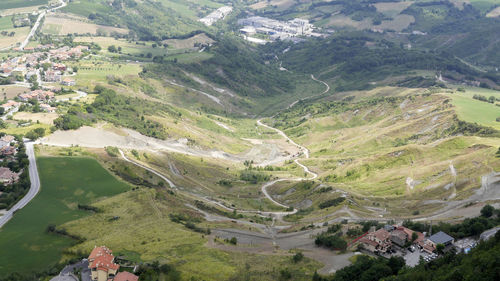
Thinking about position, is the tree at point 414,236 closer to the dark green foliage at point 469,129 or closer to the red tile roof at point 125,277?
the red tile roof at point 125,277

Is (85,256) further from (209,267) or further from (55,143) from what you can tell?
(55,143)

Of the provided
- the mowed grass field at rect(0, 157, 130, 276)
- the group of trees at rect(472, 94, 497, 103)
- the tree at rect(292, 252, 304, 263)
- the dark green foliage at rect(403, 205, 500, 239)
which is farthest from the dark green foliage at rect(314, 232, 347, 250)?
the group of trees at rect(472, 94, 497, 103)

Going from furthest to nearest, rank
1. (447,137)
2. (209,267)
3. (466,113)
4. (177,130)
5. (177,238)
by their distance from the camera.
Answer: (177,130) < (466,113) < (447,137) < (177,238) < (209,267)

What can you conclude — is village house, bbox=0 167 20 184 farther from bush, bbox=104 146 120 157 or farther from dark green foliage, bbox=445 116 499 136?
dark green foliage, bbox=445 116 499 136

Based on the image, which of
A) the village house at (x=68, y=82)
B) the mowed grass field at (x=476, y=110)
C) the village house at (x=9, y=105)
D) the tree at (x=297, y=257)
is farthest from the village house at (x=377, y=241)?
the village house at (x=68, y=82)

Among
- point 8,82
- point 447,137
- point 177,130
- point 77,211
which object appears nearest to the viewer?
point 77,211

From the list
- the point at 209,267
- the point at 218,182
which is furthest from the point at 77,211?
the point at 218,182
